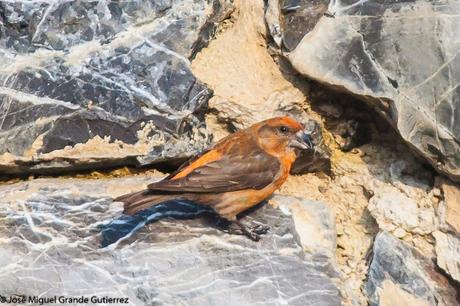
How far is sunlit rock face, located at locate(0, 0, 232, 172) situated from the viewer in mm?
6926

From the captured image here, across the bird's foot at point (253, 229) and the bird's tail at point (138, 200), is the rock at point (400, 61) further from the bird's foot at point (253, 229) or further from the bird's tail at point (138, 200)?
the bird's tail at point (138, 200)

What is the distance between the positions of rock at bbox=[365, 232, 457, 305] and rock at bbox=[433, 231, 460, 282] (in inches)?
2.7

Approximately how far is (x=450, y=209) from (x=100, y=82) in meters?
2.69

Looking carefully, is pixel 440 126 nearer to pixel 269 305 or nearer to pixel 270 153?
pixel 270 153

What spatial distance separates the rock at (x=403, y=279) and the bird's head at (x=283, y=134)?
3.07 feet

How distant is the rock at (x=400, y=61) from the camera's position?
6.73 m

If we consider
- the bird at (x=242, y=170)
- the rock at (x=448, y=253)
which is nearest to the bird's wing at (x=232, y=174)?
the bird at (x=242, y=170)

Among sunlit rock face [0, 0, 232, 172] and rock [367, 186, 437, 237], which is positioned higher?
sunlit rock face [0, 0, 232, 172]

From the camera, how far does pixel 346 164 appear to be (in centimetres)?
726

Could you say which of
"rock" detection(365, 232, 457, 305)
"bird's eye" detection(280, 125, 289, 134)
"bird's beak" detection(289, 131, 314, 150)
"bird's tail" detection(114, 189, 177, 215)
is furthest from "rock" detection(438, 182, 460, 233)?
"bird's tail" detection(114, 189, 177, 215)

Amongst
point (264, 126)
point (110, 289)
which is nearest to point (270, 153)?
point (264, 126)

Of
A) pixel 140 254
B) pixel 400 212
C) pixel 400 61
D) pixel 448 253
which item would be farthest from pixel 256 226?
pixel 400 61

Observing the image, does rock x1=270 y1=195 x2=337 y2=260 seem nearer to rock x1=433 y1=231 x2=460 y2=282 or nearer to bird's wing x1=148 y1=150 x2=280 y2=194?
bird's wing x1=148 y1=150 x2=280 y2=194

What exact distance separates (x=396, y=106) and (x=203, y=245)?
1668 mm
